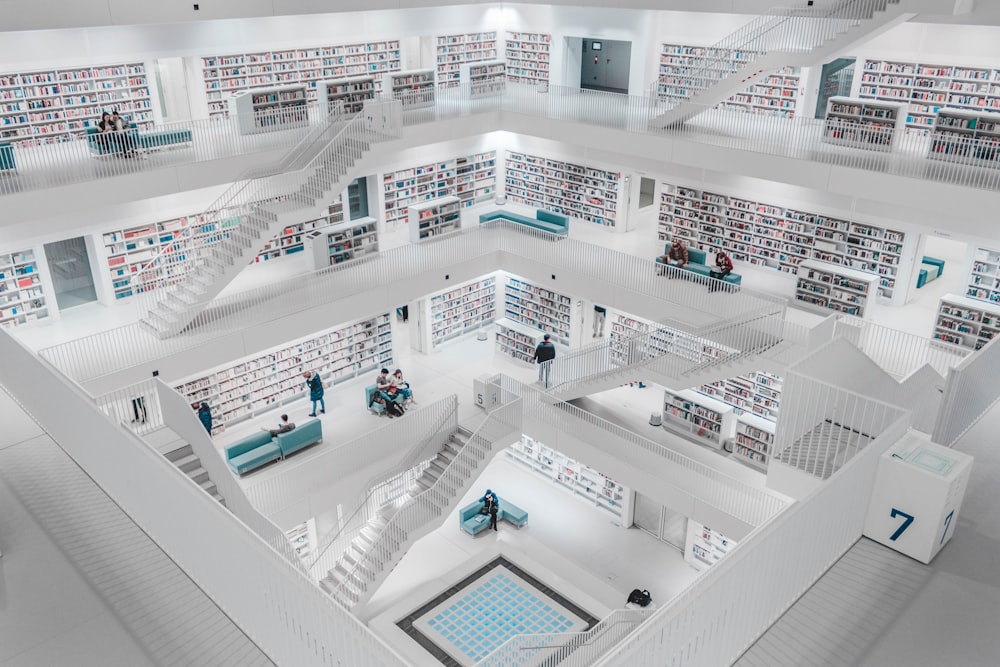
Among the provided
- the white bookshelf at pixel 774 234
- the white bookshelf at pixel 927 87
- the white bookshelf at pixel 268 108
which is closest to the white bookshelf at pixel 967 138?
the white bookshelf at pixel 927 87

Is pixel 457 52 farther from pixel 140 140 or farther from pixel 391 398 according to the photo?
pixel 391 398

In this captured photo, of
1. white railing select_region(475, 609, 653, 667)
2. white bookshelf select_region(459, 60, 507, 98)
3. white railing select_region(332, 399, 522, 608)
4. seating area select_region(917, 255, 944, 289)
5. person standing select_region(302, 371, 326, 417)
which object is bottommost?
white railing select_region(475, 609, 653, 667)

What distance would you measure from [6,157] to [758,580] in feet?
43.5

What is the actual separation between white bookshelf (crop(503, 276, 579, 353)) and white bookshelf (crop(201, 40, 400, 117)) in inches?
262

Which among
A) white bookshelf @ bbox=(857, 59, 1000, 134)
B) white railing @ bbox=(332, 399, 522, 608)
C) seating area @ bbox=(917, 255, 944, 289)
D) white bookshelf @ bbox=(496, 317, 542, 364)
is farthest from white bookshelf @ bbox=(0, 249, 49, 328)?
seating area @ bbox=(917, 255, 944, 289)

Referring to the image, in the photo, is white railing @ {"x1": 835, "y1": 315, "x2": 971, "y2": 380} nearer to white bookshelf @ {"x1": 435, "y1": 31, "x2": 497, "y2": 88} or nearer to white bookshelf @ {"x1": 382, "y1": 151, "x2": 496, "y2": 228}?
white bookshelf @ {"x1": 382, "y1": 151, "x2": 496, "y2": 228}

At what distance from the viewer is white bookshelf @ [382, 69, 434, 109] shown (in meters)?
17.2

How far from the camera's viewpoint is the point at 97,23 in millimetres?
13195

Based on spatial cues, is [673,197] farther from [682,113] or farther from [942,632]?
[942,632]

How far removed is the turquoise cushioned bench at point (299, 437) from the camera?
50.6 feet

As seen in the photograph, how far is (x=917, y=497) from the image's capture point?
6.20 meters

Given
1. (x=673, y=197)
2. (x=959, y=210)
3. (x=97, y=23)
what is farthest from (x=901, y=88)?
(x=97, y=23)

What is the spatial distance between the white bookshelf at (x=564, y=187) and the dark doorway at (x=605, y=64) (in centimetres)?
276

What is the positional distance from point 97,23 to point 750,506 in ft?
45.9
